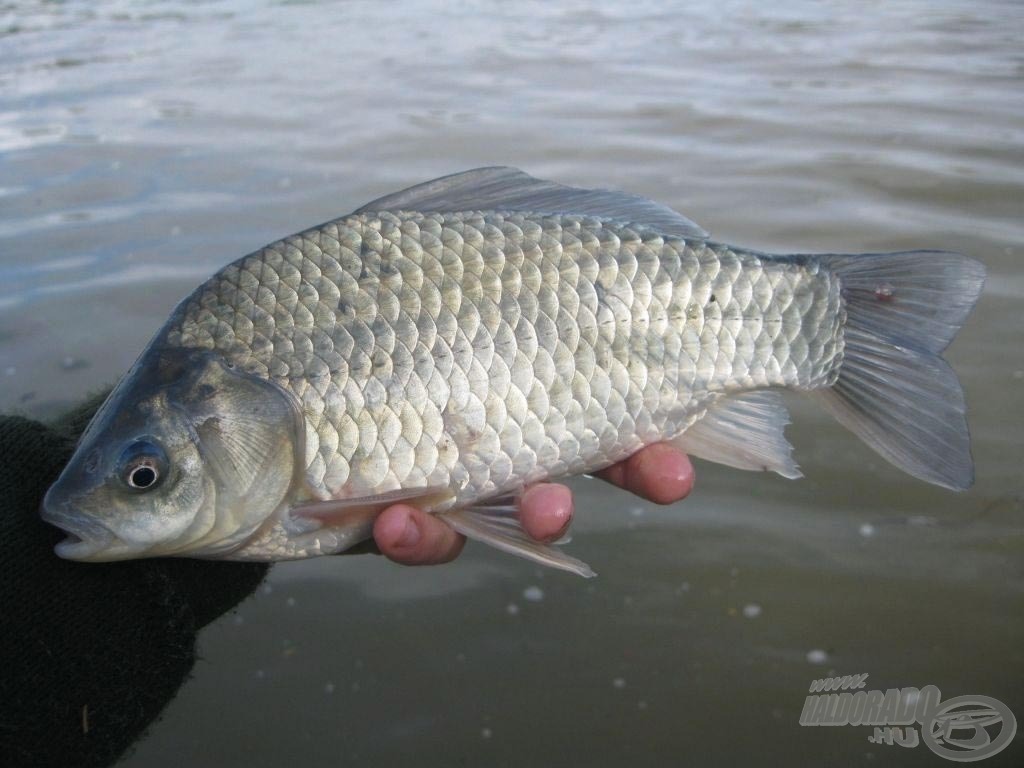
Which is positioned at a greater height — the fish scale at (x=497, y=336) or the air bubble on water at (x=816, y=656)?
the fish scale at (x=497, y=336)

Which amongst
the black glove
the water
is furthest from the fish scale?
the water

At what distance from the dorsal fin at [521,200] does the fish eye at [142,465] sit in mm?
720

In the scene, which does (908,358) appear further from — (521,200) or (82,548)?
(82,548)

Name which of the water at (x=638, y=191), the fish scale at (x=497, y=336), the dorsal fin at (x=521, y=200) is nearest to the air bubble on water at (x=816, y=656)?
the water at (x=638, y=191)

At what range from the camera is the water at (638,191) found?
2.50 metres

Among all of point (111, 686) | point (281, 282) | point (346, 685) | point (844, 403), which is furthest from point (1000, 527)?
point (111, 686)

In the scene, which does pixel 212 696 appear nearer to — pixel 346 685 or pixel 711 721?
pixel 346 685

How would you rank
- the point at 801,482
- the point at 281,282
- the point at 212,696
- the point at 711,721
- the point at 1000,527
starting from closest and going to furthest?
the point at 281,282 < the point at 711,721 < the point at 212,696 < the point at 1000,527 < the point at 801,482

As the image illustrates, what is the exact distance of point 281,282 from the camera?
6.54ft

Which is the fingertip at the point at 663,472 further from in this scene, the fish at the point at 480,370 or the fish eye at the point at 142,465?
A: the fish eye at the point at 142,465

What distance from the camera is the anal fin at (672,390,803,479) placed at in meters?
2.20

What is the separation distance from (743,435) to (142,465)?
4.36ft

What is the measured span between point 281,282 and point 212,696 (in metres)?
1.27

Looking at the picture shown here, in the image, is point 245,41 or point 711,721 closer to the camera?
point 711,721
